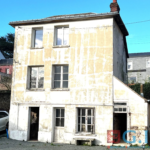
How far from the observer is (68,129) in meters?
13.7

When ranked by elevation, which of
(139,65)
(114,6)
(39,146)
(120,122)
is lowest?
(39,146)

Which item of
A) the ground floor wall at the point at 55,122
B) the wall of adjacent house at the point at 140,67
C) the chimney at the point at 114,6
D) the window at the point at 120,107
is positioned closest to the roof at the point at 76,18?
the chimney at the point at 114,6

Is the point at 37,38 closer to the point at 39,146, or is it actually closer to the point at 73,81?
the point at 73,81

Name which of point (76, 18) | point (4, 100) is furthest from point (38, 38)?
point (4, 100)

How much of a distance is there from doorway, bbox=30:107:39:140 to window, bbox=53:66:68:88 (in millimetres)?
2295

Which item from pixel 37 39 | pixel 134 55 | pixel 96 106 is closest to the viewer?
pixel 96 106

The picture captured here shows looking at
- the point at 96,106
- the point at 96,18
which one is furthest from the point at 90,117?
the point at 96,18

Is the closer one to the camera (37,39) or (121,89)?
(121,89)

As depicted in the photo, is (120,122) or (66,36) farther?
(66,36)

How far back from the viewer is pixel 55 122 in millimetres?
14367

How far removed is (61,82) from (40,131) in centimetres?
347

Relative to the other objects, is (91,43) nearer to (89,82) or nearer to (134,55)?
(89,82)

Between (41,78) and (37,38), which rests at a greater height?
(37,38)

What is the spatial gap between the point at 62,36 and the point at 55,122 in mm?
5763
